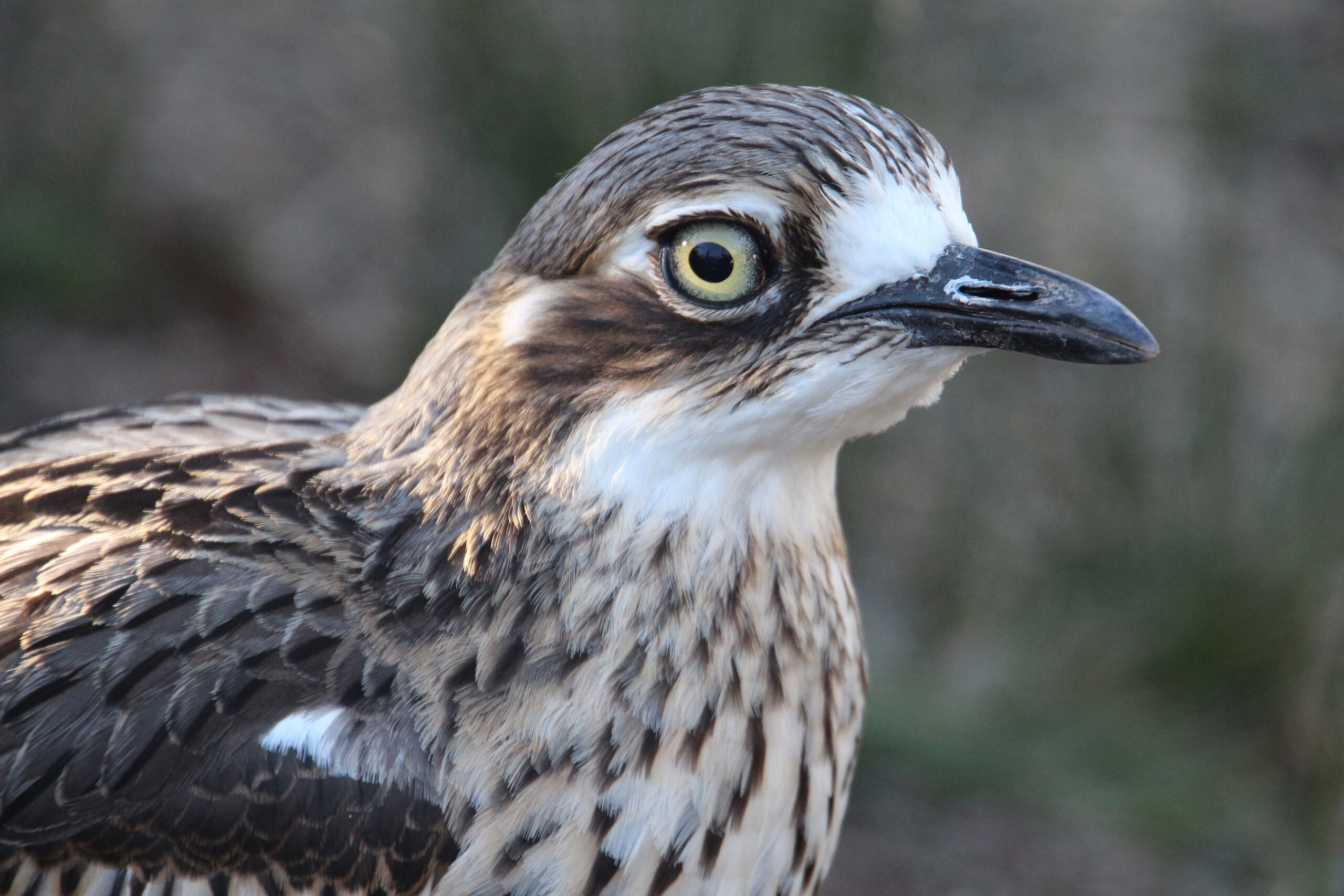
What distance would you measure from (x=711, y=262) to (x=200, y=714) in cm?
107

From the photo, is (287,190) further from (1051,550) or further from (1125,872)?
(1125,872)

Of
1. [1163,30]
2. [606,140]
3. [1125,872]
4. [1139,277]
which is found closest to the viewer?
[606,140]

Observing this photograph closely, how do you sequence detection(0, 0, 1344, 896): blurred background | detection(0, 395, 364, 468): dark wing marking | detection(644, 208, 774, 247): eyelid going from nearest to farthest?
1. detection(644, 208, 774, 247): eyelid
2. detection(0, 395, 364, 468): dark wing marking
3. detection(0, 0, 1344, 896): blurred background

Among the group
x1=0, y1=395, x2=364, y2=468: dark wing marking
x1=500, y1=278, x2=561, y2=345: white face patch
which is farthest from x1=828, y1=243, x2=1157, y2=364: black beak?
x1=0, y1=395, x2=364, y2=468: dark wing marking

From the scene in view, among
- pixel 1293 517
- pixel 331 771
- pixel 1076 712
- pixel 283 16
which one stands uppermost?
pixel 283 16

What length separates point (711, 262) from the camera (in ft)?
6.87

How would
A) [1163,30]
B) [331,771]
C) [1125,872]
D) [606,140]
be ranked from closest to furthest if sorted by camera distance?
[331,771] < [606,140] < [1125,872] < [1163,30]

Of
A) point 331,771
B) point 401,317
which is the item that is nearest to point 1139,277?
point 401,317

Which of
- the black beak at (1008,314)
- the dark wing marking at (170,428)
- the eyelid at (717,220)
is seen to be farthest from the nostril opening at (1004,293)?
the dark wing marking at (170,428)

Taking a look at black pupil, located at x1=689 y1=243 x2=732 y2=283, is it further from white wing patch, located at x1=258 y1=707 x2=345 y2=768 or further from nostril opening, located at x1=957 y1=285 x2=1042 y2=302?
white wing patch, located at x1=258 y1=707 x2=345 y2=768

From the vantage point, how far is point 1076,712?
462cm

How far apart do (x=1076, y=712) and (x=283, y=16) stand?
6.03 meters

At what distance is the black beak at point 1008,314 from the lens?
208 cm

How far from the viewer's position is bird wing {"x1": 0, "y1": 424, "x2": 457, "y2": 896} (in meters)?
2.11
